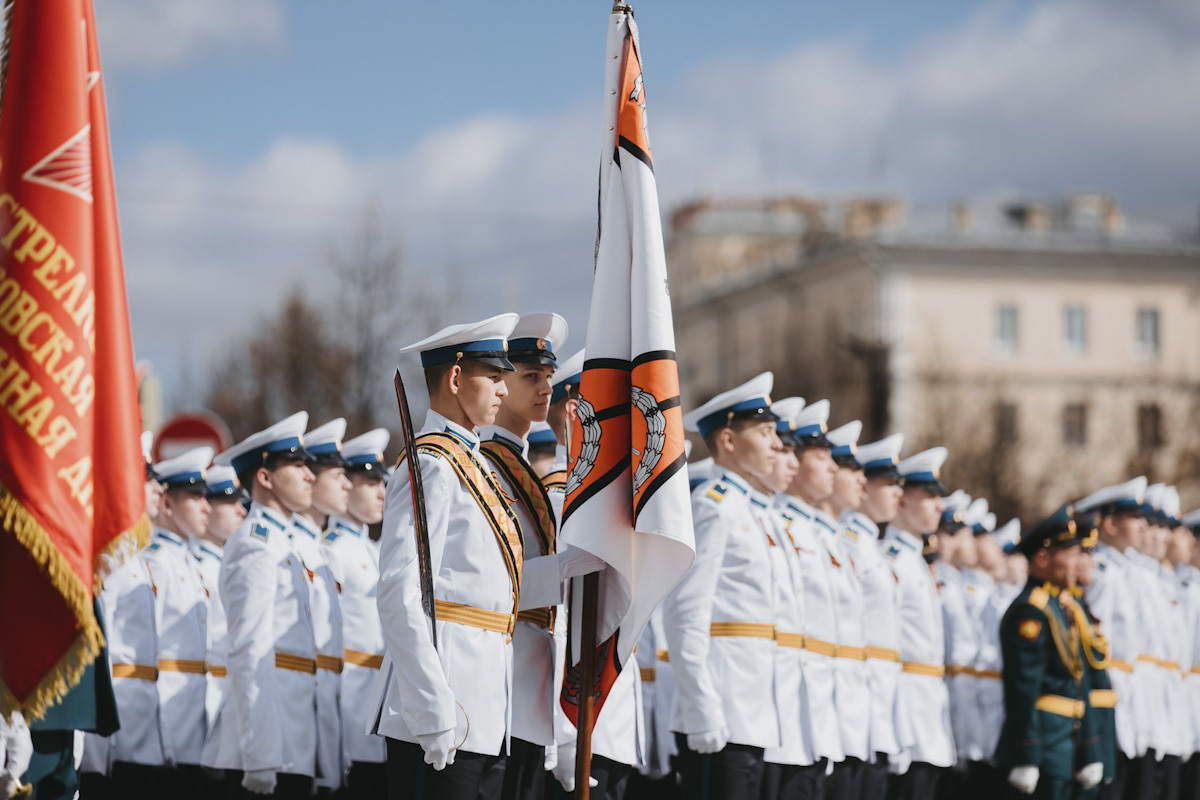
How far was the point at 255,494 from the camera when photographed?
319 inches

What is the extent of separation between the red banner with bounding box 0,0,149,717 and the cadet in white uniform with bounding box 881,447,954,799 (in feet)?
17.8

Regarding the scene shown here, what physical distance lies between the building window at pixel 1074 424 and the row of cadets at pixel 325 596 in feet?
153

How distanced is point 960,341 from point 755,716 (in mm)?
47589

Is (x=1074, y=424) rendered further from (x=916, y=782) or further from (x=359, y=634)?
(x=359, y=634)

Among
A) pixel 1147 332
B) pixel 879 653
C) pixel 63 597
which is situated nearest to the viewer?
pixel 63 597

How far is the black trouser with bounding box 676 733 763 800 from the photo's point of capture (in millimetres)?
7234

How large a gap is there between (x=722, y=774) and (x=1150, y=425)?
39.9 meters

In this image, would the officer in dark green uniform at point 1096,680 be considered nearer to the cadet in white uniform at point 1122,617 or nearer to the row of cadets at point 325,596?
the cadet in white uniform at point 1122,617

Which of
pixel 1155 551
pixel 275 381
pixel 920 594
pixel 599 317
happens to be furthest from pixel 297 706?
pixel 275 381

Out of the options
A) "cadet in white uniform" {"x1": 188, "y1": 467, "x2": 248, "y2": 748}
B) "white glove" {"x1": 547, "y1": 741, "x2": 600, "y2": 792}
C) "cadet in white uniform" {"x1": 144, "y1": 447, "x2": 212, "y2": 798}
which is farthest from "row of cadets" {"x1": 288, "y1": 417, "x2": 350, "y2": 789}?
"white glove" {"x1": 547, "y1": 741, "x2": 600, "y2": 792}

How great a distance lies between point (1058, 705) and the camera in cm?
948

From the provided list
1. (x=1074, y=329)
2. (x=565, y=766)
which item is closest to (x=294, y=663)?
(x=565, y=766)

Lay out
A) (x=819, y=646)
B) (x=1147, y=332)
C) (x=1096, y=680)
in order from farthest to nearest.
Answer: (x=1147, y=332), (x=1096, y=680), (x=819, y=646)

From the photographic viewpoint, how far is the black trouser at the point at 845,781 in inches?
A: 328
